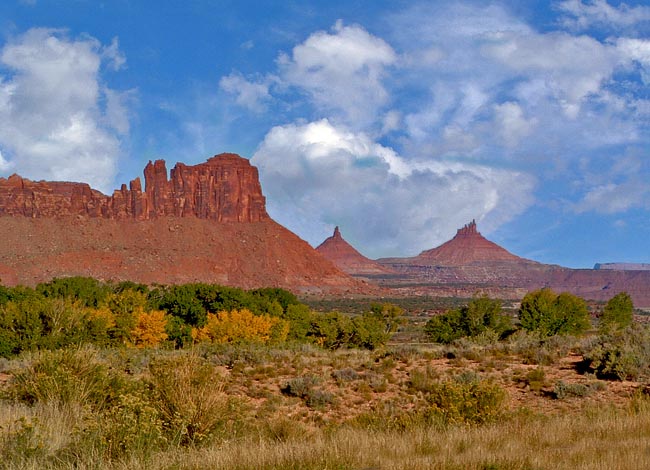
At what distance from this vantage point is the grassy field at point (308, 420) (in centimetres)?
728

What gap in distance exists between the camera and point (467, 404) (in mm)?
11930

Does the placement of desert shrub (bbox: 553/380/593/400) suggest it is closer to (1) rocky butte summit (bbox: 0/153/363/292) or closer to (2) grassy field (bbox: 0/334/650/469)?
(2) grassy field (bbox: 0/334/650/469)

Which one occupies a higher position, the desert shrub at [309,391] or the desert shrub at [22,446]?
the desert shrub at [22,446]

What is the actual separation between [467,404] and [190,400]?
17.8 ft

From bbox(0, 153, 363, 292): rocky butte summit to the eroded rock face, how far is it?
276mm

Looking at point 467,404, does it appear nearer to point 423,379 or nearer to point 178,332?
point 423,379

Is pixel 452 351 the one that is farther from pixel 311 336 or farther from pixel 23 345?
pixel 311 336

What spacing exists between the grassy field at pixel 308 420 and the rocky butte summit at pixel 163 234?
121m

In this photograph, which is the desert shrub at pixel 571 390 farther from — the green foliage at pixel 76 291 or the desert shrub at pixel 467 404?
the green foliage at pixel 76 291

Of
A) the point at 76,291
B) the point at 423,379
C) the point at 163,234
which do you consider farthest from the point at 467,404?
the point at 163,234

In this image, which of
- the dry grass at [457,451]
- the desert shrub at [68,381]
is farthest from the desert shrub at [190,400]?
the desert shrub at [68,381]

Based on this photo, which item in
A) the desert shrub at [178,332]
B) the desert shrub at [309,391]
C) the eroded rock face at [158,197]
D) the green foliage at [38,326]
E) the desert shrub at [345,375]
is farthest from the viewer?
the eroded rock face at [158,197]

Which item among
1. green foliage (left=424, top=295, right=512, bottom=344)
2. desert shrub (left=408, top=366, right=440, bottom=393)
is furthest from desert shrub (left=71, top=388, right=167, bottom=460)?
green foliage (left=424, top=295, right=512, bottom=344)

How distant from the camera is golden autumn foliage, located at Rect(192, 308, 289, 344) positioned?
4394 centimetres
